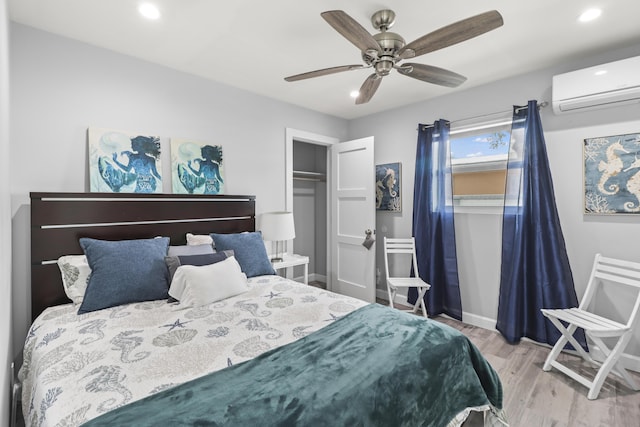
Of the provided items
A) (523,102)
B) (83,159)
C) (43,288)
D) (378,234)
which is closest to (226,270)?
(43,288)

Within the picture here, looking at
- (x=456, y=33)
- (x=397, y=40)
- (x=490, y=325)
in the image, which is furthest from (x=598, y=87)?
(x=490, y=325)

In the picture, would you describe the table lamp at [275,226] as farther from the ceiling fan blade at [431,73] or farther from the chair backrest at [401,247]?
the ceiling fan blade at [431,73]

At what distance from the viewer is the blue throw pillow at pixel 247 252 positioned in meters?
2.60

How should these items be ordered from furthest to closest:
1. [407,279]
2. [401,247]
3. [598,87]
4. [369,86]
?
[401,247] → [407,279] → [598,87] → [369,86]

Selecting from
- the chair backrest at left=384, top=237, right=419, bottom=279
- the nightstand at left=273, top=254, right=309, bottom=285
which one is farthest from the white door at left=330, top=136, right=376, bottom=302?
the nightstand at left=273, top=254, right=309, bottom=285

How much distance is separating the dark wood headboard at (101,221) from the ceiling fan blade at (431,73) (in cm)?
197

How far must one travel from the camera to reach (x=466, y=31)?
154 centimetres

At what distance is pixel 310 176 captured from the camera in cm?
450

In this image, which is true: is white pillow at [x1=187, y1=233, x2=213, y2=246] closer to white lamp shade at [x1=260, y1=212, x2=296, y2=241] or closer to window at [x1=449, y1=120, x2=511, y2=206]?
white lamp shade at [x1=260, y1=212, x2=296, y2=241]

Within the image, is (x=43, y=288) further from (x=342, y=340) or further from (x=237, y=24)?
(x=237, y=24)

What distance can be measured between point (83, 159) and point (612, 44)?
413 cm

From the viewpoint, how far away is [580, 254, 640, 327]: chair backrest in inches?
89.0

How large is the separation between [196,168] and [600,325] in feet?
11.2

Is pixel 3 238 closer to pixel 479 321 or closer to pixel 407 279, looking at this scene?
pixel 407 279
